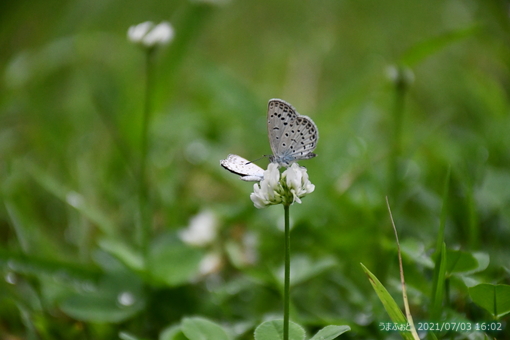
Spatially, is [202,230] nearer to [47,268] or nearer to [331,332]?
[47,268]

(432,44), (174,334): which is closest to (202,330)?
(174,334)

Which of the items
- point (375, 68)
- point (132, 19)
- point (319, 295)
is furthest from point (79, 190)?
point (132, 19)

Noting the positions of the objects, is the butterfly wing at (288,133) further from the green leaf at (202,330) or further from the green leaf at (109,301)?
the green leaf at (109,301)

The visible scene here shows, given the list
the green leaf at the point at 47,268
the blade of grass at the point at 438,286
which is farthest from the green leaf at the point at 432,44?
the green leaf at the point at 47,268

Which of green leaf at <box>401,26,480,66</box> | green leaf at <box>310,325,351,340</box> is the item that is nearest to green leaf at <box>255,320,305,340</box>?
green leaf at <box>310,325,351,340</box>

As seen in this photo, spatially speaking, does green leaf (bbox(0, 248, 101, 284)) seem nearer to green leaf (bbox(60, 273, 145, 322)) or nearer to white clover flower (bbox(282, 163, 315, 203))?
green leaf (bbox(60, 273, 145, 322))

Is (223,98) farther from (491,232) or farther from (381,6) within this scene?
(381,6)
